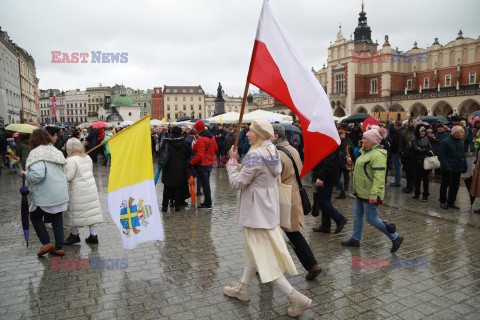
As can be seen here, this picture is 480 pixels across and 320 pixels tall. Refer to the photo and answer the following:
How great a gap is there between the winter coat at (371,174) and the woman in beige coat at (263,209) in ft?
6.58

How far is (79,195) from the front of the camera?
211 inches

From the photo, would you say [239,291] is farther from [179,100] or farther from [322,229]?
[179,100]

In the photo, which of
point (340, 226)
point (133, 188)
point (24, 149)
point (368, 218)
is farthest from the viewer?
point (24, 149)

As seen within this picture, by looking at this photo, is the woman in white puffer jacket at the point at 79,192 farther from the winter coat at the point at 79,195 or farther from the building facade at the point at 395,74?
the building facade at the point at 395,74

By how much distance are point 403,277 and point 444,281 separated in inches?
17.9

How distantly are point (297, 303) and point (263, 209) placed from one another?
0.97 m

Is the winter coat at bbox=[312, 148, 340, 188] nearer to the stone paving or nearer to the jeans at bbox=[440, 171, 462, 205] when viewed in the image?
the stone paving

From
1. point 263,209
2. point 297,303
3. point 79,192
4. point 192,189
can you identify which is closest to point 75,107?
point 192,189

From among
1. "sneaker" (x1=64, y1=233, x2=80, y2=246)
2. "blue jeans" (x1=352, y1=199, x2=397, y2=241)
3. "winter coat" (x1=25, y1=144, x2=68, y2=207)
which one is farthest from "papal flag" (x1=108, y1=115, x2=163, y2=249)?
"blue jeans" (x1=352, y1=199, x2=397, y2=241)

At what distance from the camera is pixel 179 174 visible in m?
7.69

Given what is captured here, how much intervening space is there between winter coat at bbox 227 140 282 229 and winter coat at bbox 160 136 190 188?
4.34m

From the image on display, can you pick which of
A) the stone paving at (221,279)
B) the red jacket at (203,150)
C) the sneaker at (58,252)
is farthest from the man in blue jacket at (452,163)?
the sneaker at (58,252)

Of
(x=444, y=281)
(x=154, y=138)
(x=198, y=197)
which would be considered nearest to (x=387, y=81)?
(x=154, y=138)

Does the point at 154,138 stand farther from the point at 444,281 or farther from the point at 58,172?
the point at 444,281
